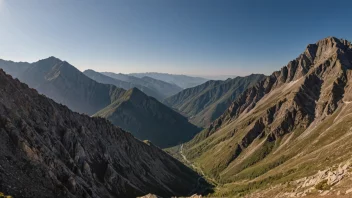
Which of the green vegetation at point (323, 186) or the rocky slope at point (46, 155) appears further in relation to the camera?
the rocky slope at point (46, 155)

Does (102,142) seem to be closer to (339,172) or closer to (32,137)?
(32,137)

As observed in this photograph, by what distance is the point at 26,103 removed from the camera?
126 meters

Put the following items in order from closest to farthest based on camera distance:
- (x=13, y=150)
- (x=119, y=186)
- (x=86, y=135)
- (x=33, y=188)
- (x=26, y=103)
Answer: (x=33, y=188) → (x=13, y=150) → (x=26, y=103) → (x=119, y=186) → (x=86, y=135)

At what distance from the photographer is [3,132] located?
87.6 metres

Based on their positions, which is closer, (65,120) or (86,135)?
(65,120)

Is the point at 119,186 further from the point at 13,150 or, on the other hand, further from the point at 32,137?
the point at 13,150

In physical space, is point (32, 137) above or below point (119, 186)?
above

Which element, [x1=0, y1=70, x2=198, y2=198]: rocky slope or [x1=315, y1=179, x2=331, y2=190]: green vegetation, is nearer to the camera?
[x1=315, y1=179, x2=331, y2=190]: green vegetation

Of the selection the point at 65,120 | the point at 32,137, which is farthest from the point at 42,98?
the point at 32,137

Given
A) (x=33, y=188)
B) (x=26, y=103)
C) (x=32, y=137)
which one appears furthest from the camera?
(x=26, y=103)

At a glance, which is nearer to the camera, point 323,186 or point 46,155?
point 323,186

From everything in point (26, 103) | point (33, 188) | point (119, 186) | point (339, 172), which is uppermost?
point (26, 103)

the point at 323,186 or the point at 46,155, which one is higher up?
the point at 46,155

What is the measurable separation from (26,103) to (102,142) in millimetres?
74988
